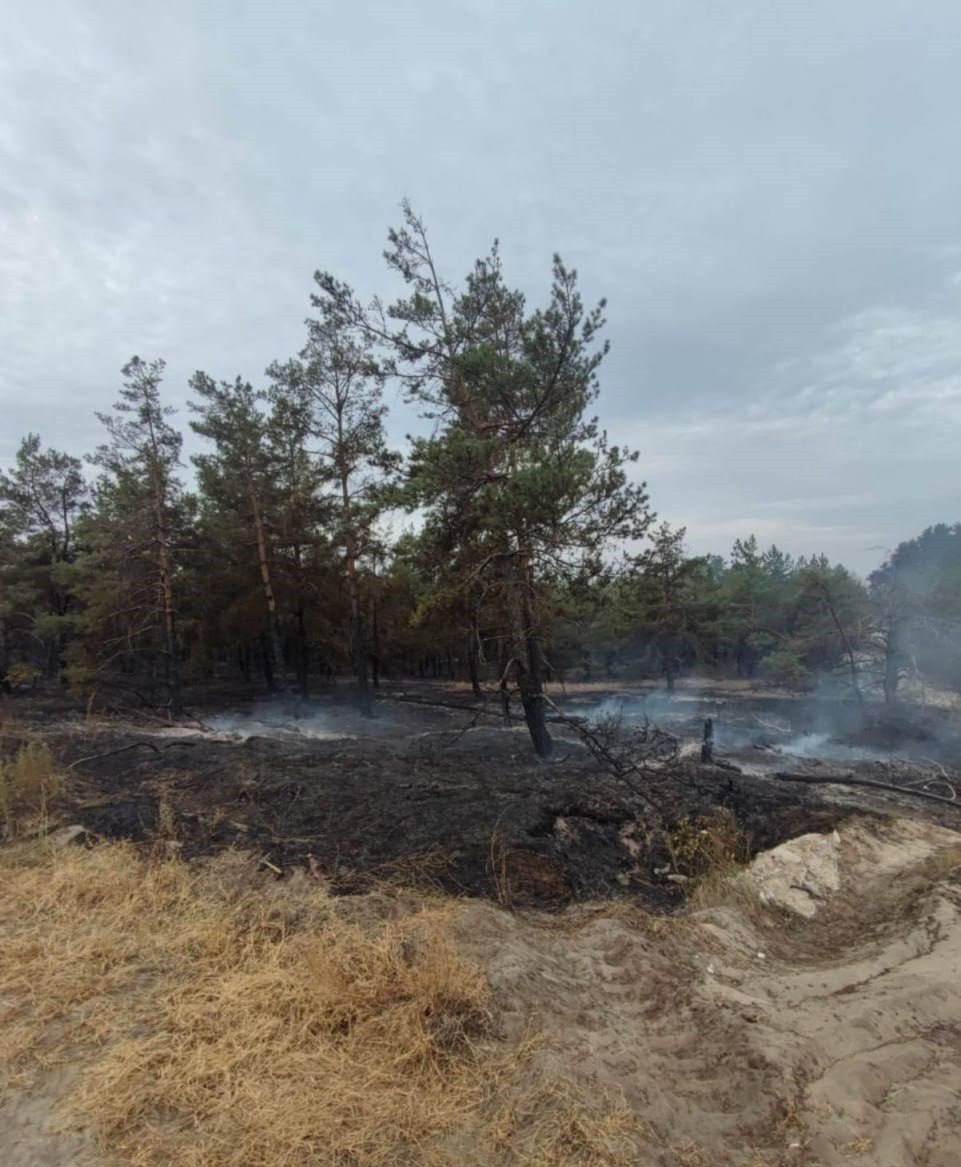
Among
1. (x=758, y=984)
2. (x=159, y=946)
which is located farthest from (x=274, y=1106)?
(x=758, y=984)

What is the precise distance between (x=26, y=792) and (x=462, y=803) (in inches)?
216

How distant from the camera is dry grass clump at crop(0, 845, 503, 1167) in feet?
9.30

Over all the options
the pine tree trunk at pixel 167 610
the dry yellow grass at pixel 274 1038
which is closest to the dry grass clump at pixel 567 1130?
the dry yellow grass at pixel 274 1038

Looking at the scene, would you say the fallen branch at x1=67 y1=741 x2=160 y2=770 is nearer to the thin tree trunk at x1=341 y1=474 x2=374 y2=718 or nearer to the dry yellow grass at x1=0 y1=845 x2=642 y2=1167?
the dry yellow grass at x1=0 y1=845 x2=642 y2=1167

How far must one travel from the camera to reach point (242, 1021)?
138 inches

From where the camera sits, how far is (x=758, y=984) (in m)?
4.54

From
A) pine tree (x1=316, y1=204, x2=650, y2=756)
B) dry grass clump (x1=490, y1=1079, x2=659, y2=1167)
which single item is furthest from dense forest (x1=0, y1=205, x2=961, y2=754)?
dry grass clump (x1=490, y1=1079, x2=659, y2=1167)

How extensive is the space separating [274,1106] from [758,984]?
339 cm

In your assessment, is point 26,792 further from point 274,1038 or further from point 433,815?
point 274,1038

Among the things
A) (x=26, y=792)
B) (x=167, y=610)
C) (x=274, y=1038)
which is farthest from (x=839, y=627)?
(x=26, y=792)

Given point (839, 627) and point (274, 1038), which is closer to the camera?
point (274, 1038)

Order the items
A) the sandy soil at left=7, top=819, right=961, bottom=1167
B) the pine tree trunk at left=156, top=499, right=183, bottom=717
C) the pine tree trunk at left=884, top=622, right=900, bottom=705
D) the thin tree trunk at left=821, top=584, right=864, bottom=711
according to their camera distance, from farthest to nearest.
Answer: the thin tree trunk at left=821, top=584, right=864, bottom=711, the pine tree trunk at left=884, top=622, right=900, bottom=705, the pine tree trunk at left=156, top=499, right=183, bottom=717, the sandy soil at left=7, top=819, right=961, bottom=1167

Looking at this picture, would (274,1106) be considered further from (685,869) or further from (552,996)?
(685,869)

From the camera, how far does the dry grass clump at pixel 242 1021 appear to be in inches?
112
